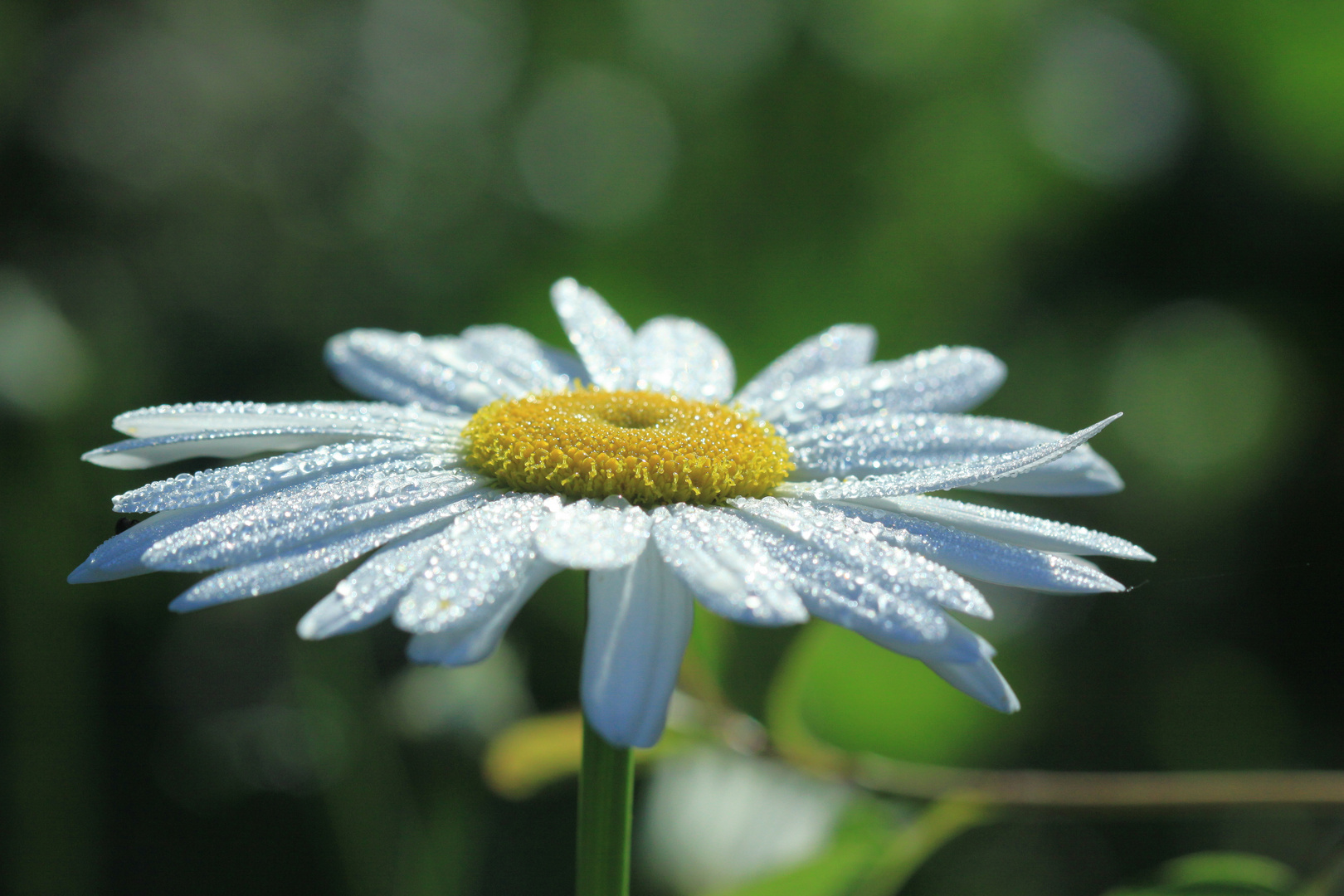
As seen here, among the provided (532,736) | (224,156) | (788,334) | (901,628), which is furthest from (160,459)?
(224,156)

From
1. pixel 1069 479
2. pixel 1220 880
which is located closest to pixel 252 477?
pixel 1069 479

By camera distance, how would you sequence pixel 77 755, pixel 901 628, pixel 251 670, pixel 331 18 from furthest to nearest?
pixel 331 18
pixel 251 670
pixel 77 755
pixel 901 628

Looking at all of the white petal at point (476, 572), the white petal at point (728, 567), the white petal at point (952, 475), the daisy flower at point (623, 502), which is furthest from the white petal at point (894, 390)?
the white petal at point (476, 572)

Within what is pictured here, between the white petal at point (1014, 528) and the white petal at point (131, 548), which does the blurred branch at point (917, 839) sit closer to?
the white petal at point (1014, 528)

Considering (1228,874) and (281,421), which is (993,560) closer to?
(1228,874)

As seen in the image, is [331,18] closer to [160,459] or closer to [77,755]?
[77,755]
